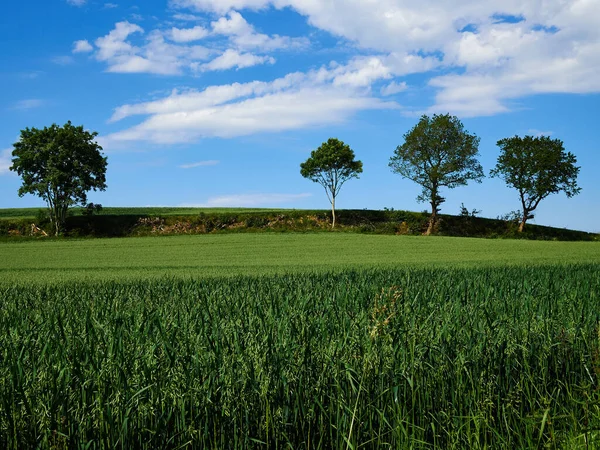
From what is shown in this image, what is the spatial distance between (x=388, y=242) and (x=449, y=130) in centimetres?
2230

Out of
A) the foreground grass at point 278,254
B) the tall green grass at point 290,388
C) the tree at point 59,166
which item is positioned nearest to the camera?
the tall green grass at point 290,388

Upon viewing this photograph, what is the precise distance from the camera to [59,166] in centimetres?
5250

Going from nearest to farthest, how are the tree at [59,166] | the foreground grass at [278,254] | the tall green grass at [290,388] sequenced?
the tall green grass at [290,388]
the foreground grass at [278,254]
the tree at [59,166]

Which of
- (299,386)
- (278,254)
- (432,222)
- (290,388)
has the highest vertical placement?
(432,222)

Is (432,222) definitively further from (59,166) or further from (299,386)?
(299,386)

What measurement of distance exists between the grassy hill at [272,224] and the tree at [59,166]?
229cm

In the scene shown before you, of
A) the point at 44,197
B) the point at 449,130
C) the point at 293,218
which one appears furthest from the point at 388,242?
the point at 44,197

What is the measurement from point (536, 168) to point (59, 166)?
4753 cm

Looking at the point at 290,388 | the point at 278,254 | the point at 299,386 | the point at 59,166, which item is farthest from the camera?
the point at 59,166

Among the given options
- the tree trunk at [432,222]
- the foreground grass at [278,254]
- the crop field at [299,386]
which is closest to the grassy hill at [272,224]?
the tree trunk at [432,222]

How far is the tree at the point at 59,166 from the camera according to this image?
5228cm

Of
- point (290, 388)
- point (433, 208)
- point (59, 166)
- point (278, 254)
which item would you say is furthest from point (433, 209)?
point (290, 388)

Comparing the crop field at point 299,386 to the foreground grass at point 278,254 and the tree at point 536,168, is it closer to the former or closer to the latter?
the foreground grass at point 278,254

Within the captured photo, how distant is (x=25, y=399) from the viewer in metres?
3.54
